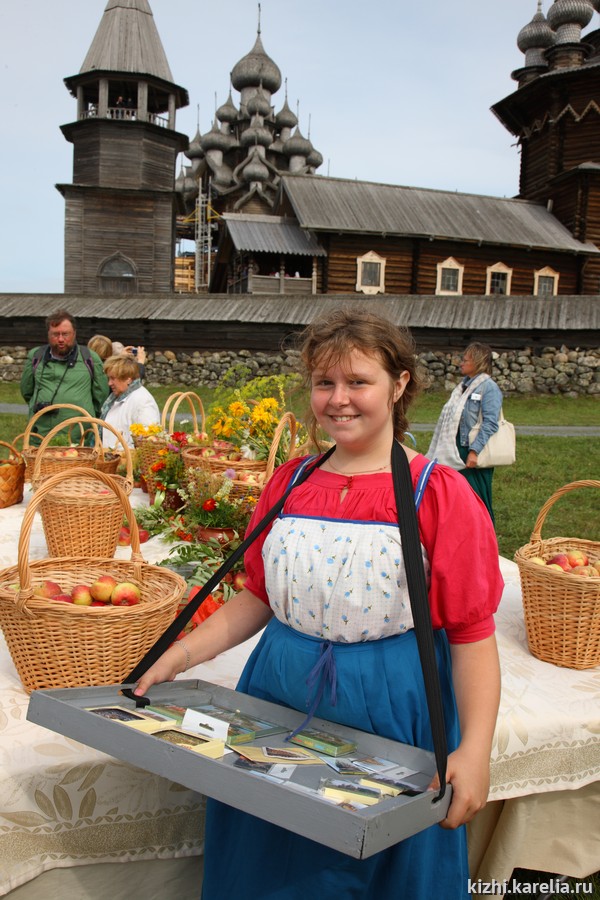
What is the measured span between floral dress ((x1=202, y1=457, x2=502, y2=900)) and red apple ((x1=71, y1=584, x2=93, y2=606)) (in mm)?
573

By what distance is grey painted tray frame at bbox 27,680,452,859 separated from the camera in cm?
98

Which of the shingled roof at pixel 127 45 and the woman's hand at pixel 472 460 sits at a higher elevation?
the shingled roof at pixel 127 45

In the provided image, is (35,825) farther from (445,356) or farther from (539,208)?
(539,208)

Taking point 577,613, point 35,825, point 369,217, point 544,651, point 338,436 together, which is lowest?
point 35,825

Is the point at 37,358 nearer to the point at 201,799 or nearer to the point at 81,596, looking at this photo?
the point at 81,596

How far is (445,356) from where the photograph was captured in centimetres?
1900

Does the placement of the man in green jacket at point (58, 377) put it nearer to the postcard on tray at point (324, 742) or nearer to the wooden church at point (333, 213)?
the postcard on tray at point (324, 742)

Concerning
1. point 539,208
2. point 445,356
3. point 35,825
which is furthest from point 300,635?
point 539,208

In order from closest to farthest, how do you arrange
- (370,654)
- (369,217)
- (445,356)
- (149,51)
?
(370,654)
(445,356)
(369,217)
(149,51)

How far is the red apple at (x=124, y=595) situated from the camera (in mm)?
1812

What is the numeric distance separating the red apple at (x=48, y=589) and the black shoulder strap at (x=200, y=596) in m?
0.38

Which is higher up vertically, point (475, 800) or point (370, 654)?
point (370, 654)

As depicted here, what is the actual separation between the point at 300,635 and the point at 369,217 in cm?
2364

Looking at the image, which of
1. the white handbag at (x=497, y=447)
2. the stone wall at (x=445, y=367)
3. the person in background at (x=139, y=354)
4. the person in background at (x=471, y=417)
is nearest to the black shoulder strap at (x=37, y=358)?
the person in background at (x=139, y=354)
